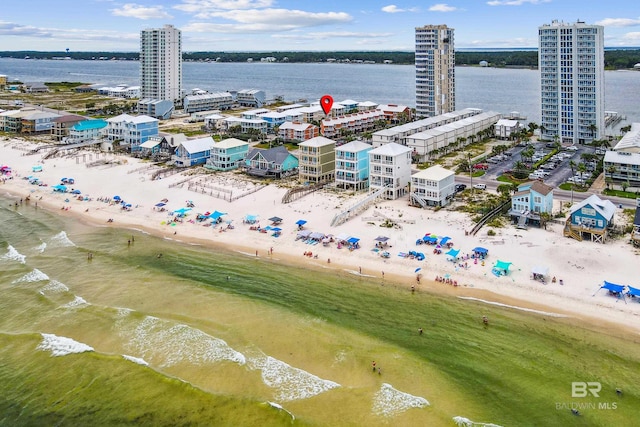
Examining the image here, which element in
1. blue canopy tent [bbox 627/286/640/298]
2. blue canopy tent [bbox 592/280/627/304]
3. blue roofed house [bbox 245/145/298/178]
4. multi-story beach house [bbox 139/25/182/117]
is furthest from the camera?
multi-story beach house [bbox 139/25/182/117]

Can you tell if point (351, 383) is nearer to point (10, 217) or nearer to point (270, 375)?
point (270, 375)

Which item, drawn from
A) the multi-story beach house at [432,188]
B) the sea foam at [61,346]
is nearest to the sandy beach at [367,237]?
the multi-story beach house at [432,188]

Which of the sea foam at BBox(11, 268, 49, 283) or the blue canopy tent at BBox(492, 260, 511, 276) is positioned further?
the sea foam at BBox(11, 268, 49, 283)

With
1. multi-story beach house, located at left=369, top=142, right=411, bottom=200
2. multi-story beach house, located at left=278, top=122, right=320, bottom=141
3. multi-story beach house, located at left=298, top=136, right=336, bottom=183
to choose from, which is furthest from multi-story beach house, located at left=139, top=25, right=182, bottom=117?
multi-story beach house, located at left=369, top=142, right=411, bottom=200

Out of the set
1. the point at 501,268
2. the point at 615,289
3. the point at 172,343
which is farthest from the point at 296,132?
the point at 615,289

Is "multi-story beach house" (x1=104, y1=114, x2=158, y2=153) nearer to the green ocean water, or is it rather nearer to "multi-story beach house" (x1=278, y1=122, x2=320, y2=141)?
"multi-story beach house" (x1=278, y1=122, x2=320, y2=141)

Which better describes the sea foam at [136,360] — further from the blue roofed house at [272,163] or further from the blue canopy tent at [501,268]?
the blue roofed house at [272,163]
